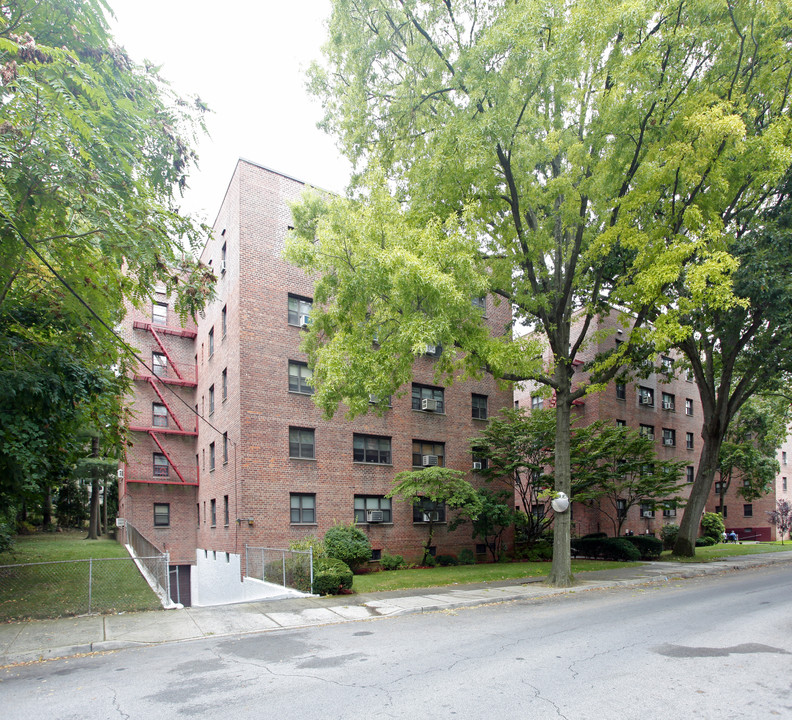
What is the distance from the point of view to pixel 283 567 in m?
16.2

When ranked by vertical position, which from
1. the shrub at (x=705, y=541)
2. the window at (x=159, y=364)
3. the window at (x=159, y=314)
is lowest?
the shrub at (x=705, y=541)

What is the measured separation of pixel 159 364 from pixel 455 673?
2870 cm

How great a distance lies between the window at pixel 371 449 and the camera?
23.7 metres

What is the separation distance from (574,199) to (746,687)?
11738 millimetres

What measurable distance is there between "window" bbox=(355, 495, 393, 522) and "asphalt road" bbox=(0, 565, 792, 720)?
40.6ft

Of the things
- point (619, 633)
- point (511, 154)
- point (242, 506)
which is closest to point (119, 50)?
point (511, 154)

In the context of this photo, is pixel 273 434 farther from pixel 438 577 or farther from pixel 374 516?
pixel 438 577

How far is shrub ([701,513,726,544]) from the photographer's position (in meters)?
39.0

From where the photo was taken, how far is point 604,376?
1616cm

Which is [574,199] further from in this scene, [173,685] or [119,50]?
[173,685]

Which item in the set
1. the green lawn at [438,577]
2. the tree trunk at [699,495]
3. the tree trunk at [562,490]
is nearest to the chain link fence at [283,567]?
the green lawn at [438,577]

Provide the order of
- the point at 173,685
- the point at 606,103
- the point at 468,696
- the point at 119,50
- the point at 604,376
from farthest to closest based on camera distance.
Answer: the point at 604,376
the point at 606,103
the point at 119,50
the point at 173,685
the point at 468,696

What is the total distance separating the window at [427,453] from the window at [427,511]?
5.50ft

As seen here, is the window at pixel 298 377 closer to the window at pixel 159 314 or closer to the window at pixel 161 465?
the window at pixel 161 465
